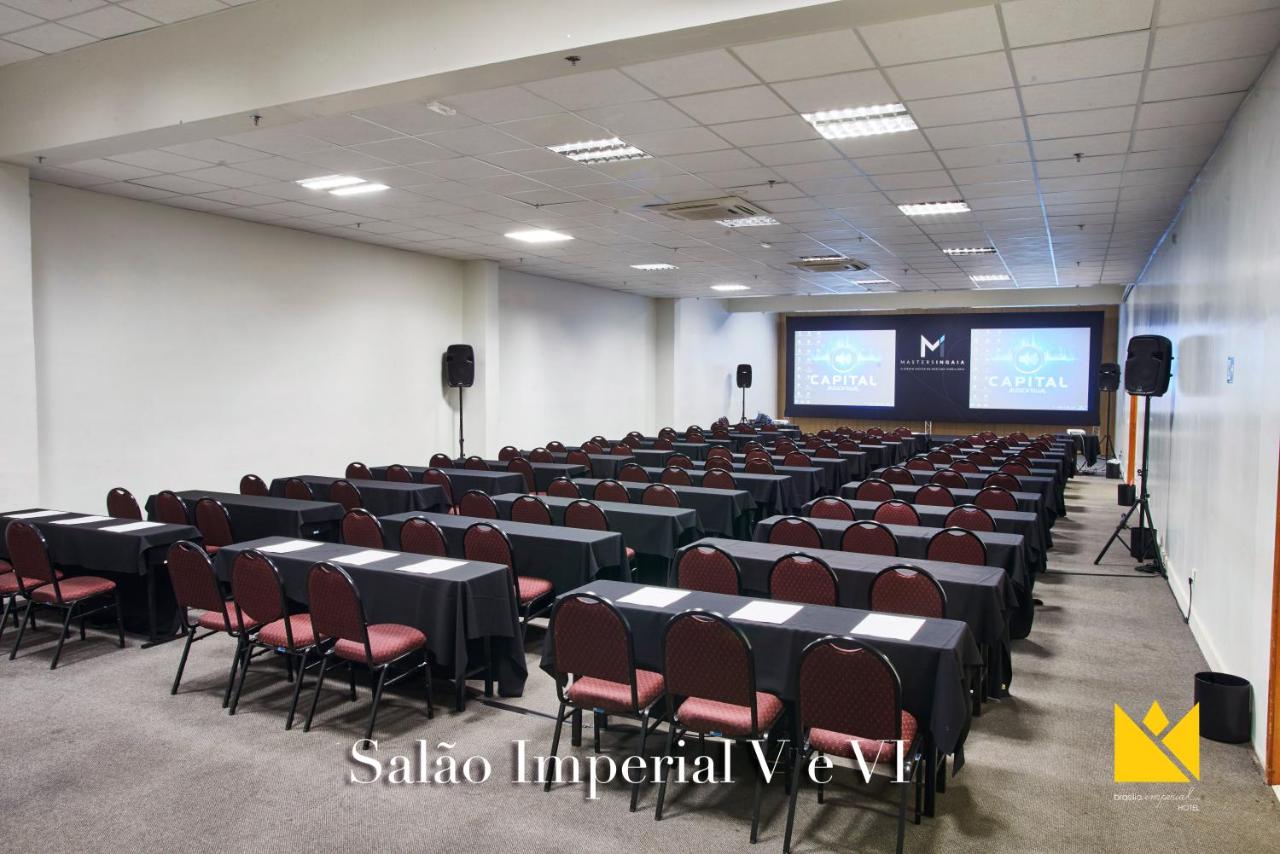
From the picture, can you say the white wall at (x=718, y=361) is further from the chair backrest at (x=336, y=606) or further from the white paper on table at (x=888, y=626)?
the white paper on table at (x=888, y=626)

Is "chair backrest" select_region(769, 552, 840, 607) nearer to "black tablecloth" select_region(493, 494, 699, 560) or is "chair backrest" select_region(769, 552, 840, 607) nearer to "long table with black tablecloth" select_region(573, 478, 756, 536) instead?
"black tablecloth" select_region(493, 494, 699, 560)

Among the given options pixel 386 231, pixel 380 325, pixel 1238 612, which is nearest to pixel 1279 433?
pixel 1238 612

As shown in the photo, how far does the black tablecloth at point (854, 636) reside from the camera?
326cm

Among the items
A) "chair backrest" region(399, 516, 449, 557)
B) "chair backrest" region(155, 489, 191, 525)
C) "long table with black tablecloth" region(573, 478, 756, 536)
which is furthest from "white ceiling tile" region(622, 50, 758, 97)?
"chair backrest" region(155, 489, 191, 525)

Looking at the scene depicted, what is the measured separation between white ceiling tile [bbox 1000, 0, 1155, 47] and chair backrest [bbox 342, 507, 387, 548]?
16.1ft

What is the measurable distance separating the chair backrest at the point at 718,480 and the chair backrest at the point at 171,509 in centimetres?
498

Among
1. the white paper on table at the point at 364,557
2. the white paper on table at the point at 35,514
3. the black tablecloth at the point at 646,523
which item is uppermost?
the white paper on table at the point at 35,514

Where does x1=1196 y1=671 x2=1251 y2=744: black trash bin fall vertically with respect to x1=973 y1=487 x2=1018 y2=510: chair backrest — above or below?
below

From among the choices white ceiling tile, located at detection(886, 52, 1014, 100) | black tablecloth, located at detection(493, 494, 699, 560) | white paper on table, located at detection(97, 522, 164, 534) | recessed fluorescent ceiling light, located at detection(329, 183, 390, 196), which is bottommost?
black tablecloth, located at detection(493, 494, 699, 560)

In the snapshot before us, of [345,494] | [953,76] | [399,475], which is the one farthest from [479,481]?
[953,76]

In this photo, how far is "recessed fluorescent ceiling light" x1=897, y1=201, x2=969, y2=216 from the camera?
8.73 m

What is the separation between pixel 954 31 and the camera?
443cm

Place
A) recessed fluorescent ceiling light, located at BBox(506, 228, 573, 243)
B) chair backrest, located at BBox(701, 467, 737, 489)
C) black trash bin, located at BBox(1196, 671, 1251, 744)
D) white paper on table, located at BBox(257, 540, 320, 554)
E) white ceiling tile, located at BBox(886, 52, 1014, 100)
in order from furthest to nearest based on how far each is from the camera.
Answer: recessed fluorescent ceiling light, located at BBox(506, 228, 573, 243) → chair backrest, located at BBox(701, 467, 737, 489) → white paper on table, located at BBox(257, 540, 320, 554) → white ceiling tile, located at BBox(886, 52, 1014, 100) → black trash bin, located at BBox(1196, 671, 1251, 744)

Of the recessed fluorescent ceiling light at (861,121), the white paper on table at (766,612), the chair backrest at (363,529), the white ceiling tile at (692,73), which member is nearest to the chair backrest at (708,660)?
the white paper on table at (766,612)
